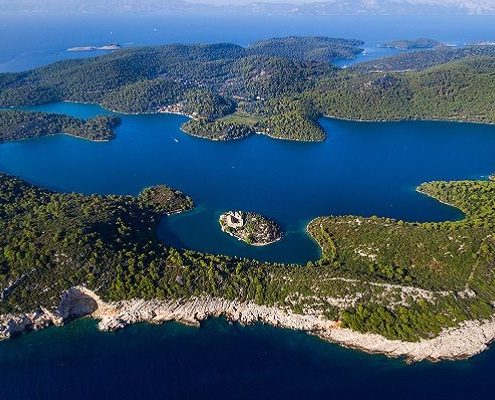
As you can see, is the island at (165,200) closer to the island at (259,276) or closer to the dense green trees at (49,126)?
the island at (259,276)

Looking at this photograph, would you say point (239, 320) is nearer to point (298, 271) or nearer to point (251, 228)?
point (298, 271)

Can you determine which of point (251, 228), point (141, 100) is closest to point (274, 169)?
point (251, 228)

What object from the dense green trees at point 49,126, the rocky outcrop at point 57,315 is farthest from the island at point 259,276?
the dense green trees at point 49,126

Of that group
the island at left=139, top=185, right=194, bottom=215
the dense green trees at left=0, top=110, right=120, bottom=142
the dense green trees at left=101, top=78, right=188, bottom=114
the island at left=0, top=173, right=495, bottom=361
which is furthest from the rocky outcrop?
the dense green trees at left=101, top=78, right=188, bottom=114

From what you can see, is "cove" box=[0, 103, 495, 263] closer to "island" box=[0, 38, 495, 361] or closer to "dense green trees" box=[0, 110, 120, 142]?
"dense green trees" box=[0, 110, 120, 142]

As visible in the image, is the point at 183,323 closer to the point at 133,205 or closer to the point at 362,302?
the point at 362,302

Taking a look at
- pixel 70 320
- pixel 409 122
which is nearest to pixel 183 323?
pixel 70 320
